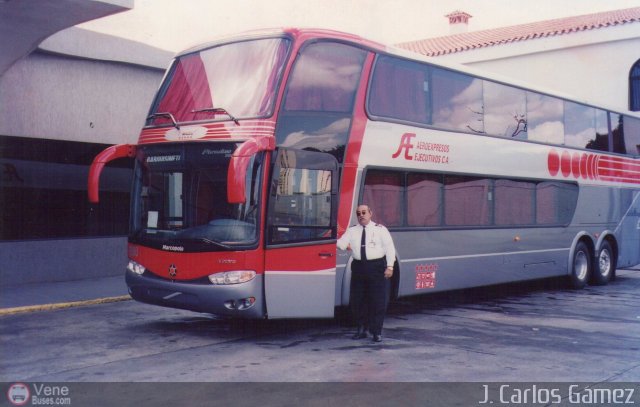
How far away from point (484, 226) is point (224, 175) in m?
5.53

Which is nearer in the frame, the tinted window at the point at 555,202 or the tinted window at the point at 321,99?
the tinted window at the point at 321,99

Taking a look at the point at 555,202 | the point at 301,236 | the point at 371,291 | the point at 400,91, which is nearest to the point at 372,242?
the point at 371,291

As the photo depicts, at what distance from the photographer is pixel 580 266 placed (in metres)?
15.1

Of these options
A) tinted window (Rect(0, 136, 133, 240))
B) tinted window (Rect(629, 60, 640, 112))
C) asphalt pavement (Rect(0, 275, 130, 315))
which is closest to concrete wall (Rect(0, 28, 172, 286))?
tinted window (Rect(0, 136, 133, 240))

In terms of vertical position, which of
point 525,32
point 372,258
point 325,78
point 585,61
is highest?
point 525,32

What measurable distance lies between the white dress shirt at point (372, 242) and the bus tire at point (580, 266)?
295 inches

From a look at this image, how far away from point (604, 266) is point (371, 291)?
30.5 ft

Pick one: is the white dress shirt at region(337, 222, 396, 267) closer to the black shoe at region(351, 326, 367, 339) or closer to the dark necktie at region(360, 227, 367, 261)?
the dark necktie at region(360, 227, 367, 261)

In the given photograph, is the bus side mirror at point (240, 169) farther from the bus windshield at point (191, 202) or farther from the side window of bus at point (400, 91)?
the side window of bus at point (400, 91)

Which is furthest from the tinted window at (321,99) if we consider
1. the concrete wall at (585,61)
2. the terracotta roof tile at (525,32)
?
the terracotta roof tile at (525,32)

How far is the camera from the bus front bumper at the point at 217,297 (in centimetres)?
829

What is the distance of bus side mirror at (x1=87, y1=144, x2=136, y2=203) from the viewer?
8969mm

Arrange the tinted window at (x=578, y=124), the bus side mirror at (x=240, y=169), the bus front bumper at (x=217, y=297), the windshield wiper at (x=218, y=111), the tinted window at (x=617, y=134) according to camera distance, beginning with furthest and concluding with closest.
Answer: the tinted window at (x=617, y=134) < the tinted window at (x=578, y=124) < the windshield wiper at (x=218, y=111) < the bus front bumper at (x=217, y=297) < the bus side mirror at (x=240, y=169)

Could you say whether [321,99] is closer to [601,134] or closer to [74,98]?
[74,98]
